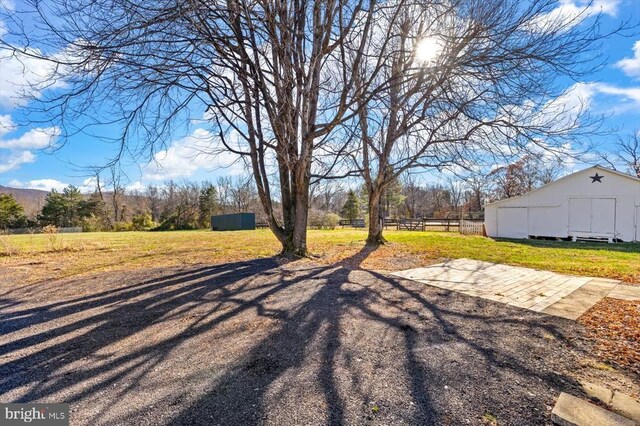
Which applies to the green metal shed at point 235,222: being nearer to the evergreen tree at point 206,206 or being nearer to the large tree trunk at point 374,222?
the evergreen tree at point 206,206

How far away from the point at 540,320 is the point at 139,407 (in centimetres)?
373

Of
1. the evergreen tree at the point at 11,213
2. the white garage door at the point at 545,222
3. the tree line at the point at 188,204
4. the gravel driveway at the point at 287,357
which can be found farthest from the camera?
the evergreen tree at the point at 11,213

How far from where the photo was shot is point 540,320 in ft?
10.6

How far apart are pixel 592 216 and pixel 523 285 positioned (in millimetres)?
13550

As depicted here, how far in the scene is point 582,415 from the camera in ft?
5.70

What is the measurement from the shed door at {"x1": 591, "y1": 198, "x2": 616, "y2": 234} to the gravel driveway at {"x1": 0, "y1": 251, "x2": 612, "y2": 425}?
14.8 meters

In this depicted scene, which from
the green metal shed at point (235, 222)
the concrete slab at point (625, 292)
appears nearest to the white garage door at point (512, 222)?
the concrete slab at point (625, 292)

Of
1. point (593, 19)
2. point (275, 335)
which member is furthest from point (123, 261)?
point (593, 19)

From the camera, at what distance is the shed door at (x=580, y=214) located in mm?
14438

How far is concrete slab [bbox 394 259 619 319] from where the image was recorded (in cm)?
381

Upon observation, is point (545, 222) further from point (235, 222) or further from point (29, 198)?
point (29, 198)

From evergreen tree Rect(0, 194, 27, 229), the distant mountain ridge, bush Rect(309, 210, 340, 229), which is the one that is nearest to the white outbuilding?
bush Rect(309, 210, 340, 229)

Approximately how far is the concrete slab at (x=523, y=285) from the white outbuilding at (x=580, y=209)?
1156 centimetres

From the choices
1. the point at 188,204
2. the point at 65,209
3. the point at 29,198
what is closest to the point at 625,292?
the point at 188,204
